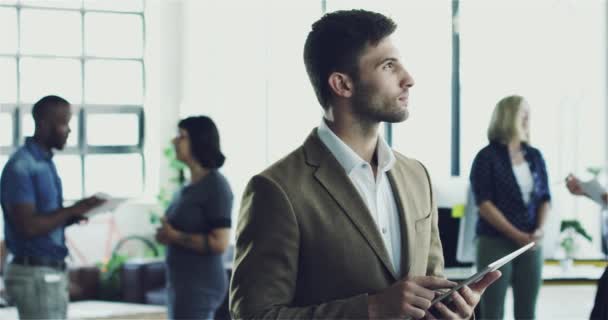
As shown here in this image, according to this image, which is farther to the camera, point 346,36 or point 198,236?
point 198,236

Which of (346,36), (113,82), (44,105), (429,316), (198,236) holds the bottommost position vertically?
(198,236)

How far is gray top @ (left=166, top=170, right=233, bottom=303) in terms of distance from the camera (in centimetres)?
365

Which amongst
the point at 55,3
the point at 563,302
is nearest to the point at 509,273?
the point at 563,302

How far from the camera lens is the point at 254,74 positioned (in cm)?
1040

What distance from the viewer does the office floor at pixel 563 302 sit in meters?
7.11

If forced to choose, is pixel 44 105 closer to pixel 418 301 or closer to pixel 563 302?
pixel 418 301

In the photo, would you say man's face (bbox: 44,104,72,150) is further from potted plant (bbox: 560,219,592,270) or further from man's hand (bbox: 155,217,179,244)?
potted plant (bbox: 560,219,592,270)

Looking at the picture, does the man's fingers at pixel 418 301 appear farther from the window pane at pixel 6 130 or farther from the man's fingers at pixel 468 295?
the window pane at pixel 6 130

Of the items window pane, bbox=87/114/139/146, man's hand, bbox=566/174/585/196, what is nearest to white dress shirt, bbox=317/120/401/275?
man's hand, bbox=566/174/585/196

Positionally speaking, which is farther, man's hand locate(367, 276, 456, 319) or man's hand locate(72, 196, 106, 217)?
man's hand locate(72, 196, 106, 217)

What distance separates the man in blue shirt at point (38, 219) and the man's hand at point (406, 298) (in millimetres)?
2050

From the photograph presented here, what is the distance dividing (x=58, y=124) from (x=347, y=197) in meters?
2.04

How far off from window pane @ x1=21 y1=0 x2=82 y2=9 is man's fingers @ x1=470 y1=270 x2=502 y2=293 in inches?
354

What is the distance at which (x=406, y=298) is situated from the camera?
1558mm
